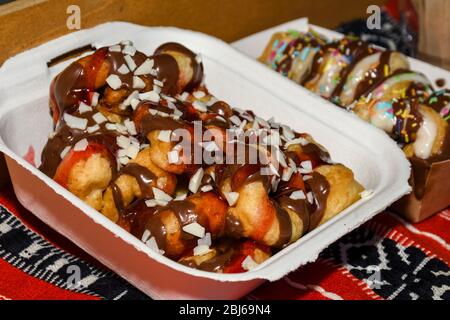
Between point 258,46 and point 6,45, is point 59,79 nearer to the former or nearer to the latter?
point 6,45

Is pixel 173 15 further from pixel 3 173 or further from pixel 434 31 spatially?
pixel 434 31

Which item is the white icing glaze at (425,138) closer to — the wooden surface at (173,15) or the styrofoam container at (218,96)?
the styrofoam container at (218,96)

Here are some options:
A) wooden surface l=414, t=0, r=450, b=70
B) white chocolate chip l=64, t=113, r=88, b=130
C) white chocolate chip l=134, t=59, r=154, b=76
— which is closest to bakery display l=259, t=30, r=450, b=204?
wooden surface l=414, t=0, r=450, b=70

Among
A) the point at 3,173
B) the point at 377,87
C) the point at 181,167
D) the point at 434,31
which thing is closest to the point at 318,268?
the point at 181,167

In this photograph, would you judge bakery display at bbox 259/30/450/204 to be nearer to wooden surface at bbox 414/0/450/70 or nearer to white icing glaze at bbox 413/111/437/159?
white icing glaze at bbox 413/111/437/159

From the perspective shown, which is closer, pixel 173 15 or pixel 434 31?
pixel 173 15

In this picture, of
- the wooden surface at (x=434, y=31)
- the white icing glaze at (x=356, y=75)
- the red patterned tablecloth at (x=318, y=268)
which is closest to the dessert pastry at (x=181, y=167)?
the red patterned tablecloth at (x=318, y=268)

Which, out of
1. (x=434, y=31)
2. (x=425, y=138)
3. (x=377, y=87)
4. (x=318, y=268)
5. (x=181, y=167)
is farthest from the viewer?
(x=434, y=31)
